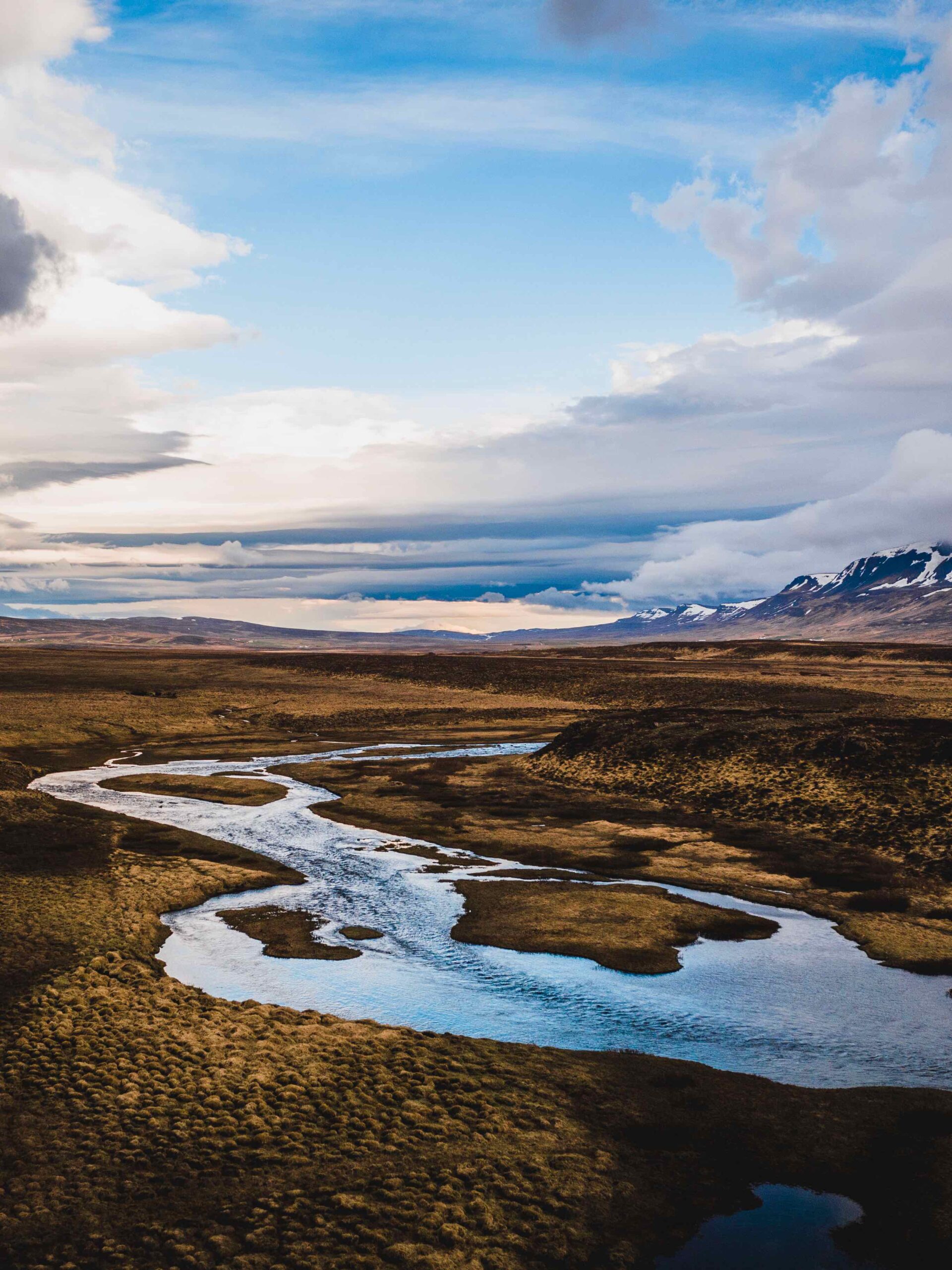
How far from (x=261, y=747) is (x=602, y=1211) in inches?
2822

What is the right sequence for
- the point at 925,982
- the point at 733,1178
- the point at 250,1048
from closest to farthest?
the point at 733,1178 → the point at 250,1048 → the point at 925,982

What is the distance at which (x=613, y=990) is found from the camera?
1006 inches

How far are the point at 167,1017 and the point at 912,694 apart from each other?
346ft

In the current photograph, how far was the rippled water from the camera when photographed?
21141 mm

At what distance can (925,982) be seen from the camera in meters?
25.1

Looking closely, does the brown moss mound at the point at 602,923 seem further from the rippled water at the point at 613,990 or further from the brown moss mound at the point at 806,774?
the brown moss mound at the point at 806,774

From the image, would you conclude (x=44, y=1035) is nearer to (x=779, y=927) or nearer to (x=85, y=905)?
(x=85, y=905)

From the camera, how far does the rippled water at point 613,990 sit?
69.4 feet

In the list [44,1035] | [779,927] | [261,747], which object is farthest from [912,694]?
[44,1035]

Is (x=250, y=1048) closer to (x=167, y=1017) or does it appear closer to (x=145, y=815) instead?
(x=167, y=1017)

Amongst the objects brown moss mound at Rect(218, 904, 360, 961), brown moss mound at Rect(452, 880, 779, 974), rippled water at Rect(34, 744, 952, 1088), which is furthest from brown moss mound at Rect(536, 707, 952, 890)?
brown moss mound at Rect(218, 904, 360, 961)

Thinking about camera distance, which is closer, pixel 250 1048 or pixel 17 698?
pixel 250 1048

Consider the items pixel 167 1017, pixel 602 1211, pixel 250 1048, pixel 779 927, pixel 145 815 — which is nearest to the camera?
pixel 602 1211

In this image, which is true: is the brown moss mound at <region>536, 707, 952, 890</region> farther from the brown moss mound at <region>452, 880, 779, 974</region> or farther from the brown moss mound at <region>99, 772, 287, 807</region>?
the brown moss mound at <region>99, 772, 287, 807</region>
